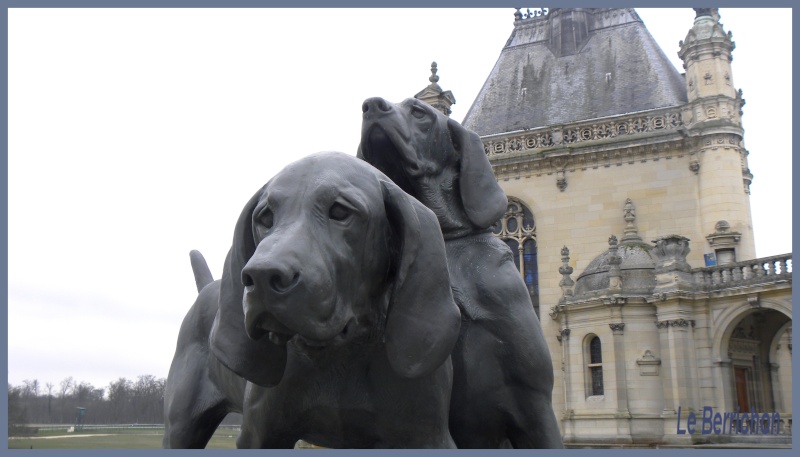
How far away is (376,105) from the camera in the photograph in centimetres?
270

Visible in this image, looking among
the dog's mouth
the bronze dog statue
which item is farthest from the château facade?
the dog's mouth

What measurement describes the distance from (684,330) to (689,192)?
24.6 feet

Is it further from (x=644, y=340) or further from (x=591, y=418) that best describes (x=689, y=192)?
(x=591, y=418)

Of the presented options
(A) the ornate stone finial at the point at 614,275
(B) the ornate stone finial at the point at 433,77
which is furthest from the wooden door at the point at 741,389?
(B) the ornate stone finial at the point at 433,77

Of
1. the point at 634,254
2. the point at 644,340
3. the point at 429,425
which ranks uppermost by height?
the point at 634,254

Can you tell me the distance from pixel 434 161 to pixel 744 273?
854 inches

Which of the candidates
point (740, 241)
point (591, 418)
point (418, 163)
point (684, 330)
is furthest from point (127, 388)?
point (418, 163)

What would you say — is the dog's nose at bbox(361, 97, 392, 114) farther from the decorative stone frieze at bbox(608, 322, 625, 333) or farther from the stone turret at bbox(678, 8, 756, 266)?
the stone turret at bbox(678, 8, 756, 266)

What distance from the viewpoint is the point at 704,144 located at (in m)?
27.4

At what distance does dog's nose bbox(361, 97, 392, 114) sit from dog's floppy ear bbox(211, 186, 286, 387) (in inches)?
26.5

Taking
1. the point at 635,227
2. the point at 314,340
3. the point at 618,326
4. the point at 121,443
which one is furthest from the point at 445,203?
the point at 635,227

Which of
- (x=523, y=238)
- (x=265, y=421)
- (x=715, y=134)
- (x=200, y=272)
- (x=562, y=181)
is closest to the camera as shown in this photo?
(x=265, y=421)

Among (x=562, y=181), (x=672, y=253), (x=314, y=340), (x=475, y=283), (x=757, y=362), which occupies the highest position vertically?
(x=562, y=181)

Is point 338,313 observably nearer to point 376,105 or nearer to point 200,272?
point 376,105
